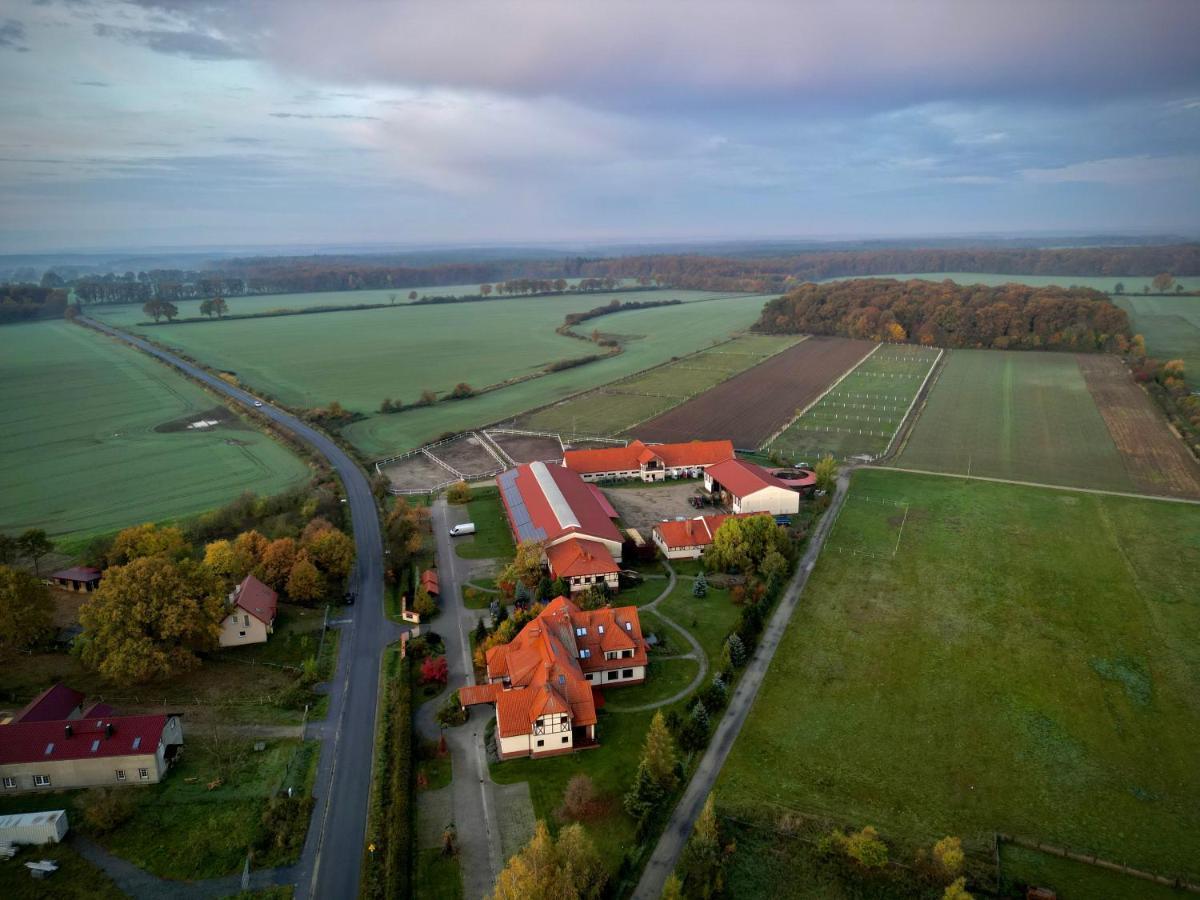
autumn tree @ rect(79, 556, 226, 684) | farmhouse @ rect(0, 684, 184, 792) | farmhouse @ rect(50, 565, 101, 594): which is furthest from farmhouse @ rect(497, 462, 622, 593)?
farmhouse @ rect(50, 565, 101, 594)

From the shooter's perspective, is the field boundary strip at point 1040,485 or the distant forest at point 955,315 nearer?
the field boundary strip at point 1040,485

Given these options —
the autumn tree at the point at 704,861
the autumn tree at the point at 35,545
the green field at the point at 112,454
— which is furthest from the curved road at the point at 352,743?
the autumn tree at the point at 35,545

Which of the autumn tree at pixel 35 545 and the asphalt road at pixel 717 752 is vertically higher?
the autumn tree at pixel 35 545

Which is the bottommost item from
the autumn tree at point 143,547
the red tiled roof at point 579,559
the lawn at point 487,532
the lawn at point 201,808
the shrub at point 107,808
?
the lawn at point 201,808

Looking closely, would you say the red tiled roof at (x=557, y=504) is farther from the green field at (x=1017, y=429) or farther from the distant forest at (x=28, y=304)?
the distant forest at (x=28, y=304)

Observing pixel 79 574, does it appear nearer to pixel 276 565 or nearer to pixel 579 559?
pixel 276 565

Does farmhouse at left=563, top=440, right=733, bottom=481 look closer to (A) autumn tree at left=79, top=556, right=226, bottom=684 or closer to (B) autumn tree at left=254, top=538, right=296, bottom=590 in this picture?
(B) autumn tree at left=254, top=538, right=296, bottom=590

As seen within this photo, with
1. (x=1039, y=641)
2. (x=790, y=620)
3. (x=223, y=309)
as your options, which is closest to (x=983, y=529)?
(x=1039, y=641)

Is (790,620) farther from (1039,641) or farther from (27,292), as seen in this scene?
(27,292)
